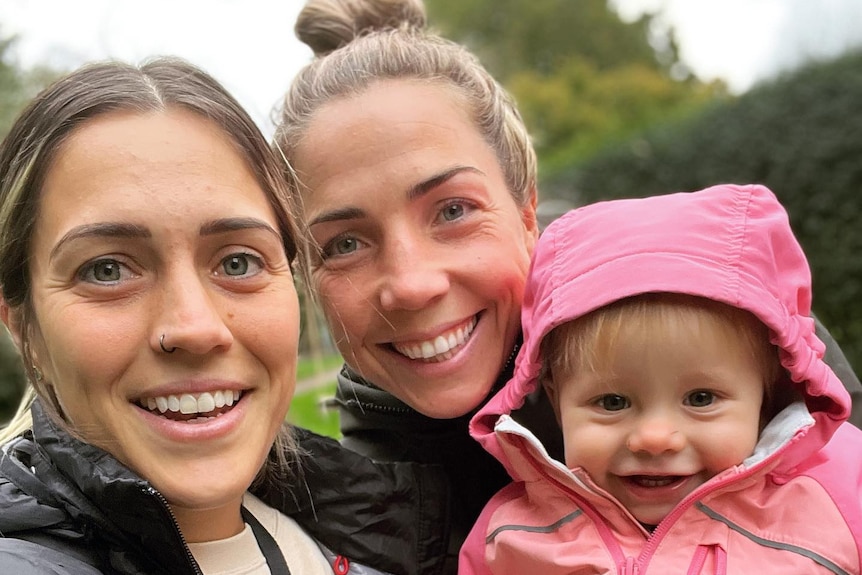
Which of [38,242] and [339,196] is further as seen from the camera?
[339,196]

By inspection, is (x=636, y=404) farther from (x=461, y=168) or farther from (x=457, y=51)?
(x=457, y=51)

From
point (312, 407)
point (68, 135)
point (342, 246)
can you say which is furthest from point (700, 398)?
point (312, 407)

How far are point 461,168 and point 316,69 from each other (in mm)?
599

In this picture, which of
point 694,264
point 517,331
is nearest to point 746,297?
point 694,264

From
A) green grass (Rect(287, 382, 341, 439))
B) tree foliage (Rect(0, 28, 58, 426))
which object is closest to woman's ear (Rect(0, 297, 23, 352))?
green grass (Rect(287, 382, 341, 439))

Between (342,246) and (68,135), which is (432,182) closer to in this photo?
(342,246)

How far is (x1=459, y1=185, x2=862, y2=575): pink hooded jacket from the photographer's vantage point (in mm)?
2111

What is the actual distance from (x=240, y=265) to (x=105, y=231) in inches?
12.1

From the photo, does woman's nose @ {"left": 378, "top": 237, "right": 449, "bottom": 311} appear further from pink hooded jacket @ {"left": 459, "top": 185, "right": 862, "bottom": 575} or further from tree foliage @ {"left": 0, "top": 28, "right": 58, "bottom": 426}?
tree foliage @ {"left": 0, "top": 28, "right": 58, "bottom": 426}

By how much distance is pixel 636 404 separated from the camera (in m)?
2.21

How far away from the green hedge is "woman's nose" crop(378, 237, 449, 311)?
656cm

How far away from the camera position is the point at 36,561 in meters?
1.67

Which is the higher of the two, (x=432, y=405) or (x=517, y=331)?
(x=517, y=331)

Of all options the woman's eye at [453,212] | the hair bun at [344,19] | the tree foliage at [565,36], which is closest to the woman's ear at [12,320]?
the woman's eye at [453,212]
